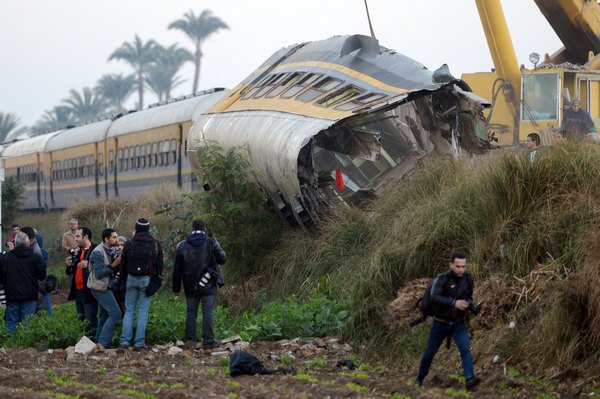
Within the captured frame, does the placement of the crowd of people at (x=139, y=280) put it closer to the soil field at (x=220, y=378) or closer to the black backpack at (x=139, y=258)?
→ the black backpack at (x=139, y=258)

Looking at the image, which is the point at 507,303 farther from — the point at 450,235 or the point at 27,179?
the point at 27,179

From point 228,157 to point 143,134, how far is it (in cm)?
1555

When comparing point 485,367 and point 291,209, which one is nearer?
point 485,367

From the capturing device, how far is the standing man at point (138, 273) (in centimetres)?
1445

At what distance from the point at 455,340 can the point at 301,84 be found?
35.1 ft

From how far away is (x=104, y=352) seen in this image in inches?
563

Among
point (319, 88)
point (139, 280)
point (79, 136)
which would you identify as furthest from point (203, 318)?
point (79, 136)

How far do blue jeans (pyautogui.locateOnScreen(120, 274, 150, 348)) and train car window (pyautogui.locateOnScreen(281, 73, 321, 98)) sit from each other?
648 centimetres

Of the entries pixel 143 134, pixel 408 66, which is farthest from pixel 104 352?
pixel 143 134

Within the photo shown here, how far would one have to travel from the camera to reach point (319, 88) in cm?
1967

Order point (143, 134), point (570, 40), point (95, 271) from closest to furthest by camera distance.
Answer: point (95, 271), point (570, 40), point (143, 134)

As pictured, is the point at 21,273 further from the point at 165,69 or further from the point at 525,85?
the point at 165,69

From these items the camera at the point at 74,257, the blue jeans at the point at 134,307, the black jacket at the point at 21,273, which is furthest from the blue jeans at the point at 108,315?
the black jacket at the point at 21,273

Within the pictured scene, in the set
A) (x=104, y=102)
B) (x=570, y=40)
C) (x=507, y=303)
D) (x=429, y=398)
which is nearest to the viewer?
(x=429, y=398)
